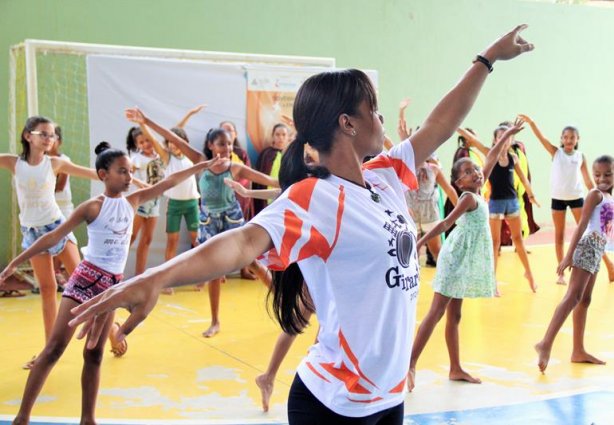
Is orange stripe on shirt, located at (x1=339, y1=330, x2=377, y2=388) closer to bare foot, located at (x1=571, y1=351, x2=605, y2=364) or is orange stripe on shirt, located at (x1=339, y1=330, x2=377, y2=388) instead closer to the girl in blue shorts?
bare foot, located at (x1=571, y1=351, x2=605, y2=364)

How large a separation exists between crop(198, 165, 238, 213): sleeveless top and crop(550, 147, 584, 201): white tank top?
156 inches

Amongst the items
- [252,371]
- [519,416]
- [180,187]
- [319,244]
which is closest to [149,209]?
[180,187]

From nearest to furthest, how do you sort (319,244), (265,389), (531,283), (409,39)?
(319,244) → (265,389) → (531,283) → (409,39)

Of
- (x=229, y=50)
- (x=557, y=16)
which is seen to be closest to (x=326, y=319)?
(x=229, y=50)

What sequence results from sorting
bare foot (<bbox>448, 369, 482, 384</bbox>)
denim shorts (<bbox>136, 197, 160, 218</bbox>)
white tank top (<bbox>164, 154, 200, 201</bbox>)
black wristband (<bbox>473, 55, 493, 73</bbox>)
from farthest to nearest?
white tank top (<bbox>164, 154, 200, 201</bbox>) → denim shorts (<bbox>136, 197, 160, 218</bbox>) → bare foot (<bbox>448, 369, 482, 384</bbox>) → black wristband (<bbox>473, 55, 493, 73</bbox>)

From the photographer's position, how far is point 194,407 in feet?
15.9

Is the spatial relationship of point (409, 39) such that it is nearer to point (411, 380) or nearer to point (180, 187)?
point (180, 187)

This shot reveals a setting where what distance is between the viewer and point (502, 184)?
904 cm

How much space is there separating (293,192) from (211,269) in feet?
1.26

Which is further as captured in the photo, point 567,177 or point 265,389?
point 567,177

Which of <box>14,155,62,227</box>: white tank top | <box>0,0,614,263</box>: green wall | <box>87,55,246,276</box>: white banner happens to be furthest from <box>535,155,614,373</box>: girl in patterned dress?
<box>0,0,614,263</box>: green wall

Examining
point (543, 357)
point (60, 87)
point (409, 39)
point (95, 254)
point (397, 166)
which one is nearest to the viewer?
point (397, 166)

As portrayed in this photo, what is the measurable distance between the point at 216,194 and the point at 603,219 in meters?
3.32

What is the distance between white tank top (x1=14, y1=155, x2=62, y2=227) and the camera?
6.36 m
